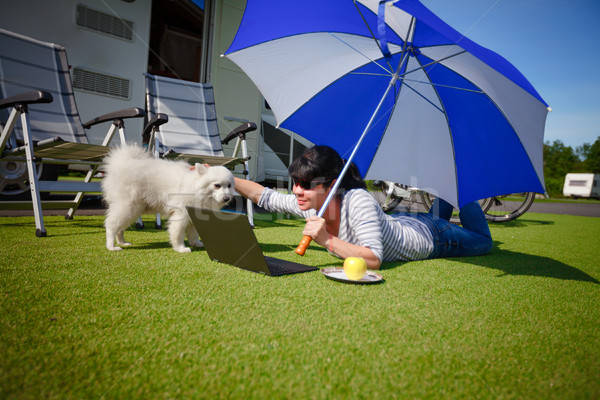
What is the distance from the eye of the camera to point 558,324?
1.54 m

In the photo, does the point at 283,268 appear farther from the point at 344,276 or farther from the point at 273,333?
the point at 273,333

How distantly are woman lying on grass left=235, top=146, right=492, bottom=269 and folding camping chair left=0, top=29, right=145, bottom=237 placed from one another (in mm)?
1525

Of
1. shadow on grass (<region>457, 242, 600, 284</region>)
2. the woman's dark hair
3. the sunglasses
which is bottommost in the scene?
shadow on grass (<region>457, 242, 600, 284</region>)

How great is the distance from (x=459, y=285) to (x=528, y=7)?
3.52m

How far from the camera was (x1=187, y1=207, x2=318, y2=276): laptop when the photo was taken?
6.17 ft

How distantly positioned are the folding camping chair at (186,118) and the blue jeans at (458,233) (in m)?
1.95

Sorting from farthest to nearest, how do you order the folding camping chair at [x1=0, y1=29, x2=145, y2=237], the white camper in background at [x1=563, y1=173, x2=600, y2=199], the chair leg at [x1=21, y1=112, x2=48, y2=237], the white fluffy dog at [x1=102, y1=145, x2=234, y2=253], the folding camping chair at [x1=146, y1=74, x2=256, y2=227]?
the white camper in background at [x1=563, y1=173, x2=600, y2=199], the folding camping chair at [x1=146, y1=74, x2=256, y2=227], the folding camping chair at [x1=0, y1=29, x2=145, y2=237], the chair leg at [x1=21, y1=112, x2=48, y2=237], the white fluffy dog at [x1=102, y1=145, x2=234, y2=253]

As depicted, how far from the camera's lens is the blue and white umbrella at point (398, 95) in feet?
6.82

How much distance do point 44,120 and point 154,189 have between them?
78.8 inches

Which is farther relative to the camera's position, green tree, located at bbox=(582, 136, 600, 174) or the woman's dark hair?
green tree, located at bbox=(582, 136, 600, 174)

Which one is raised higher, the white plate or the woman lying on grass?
the woman lying on grass

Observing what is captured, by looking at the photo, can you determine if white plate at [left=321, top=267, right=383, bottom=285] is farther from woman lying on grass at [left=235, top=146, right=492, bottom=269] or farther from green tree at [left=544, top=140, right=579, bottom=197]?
green tree at [left=544, top=140, right=579, bottom=197]

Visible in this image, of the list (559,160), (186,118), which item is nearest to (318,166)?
A: (186,118)

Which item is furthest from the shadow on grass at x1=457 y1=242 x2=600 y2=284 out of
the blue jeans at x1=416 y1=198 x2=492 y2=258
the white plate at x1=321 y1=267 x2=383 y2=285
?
the white plate at x1=321 y1=267 x2=383 y2=285
